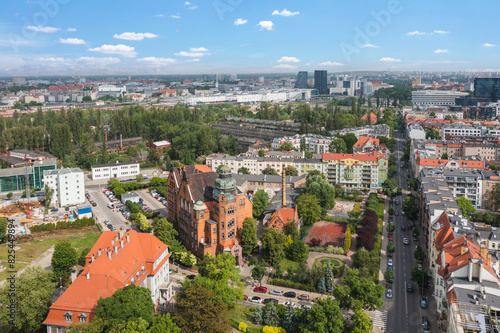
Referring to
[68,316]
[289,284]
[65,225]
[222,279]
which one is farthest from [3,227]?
[289,284]

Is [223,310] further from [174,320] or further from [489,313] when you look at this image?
[489,313]

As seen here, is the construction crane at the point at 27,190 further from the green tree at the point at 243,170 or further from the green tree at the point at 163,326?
the green tree at the point at 163,326

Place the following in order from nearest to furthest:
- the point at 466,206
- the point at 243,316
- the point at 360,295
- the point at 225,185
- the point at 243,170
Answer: the point at 360,295, the point at 243,316, the point at 225,185, the point at 466,206, the point at 243,170

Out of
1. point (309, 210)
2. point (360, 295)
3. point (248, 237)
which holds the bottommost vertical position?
point (360, 295)

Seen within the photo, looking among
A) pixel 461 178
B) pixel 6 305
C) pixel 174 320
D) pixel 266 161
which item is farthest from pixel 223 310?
pixel 266 161

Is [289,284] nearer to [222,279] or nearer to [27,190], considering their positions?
[222,279]

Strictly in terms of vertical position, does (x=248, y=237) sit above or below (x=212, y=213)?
below
